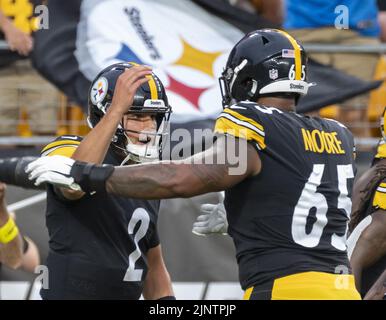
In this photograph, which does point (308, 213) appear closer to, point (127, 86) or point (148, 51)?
point (127, 86)

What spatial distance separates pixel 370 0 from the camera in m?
8.33

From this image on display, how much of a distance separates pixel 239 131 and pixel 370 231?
1.57 metres

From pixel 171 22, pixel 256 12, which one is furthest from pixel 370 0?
pixel 171 22

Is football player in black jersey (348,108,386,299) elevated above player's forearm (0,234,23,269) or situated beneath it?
elevated above

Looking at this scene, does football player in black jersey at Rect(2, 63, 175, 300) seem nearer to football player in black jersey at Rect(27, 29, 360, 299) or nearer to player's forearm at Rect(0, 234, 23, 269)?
football player in black jersey at Rect(27, 29, 360, 299)

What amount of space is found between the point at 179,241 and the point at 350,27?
2308 millimetres

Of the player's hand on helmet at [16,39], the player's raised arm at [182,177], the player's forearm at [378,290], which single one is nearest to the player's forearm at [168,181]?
the player's raised arm at [182,177]

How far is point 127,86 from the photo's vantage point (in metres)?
5.09

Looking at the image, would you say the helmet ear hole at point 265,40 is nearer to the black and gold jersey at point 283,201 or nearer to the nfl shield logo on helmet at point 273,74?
the nfl shield logo on helmet at point 273,74

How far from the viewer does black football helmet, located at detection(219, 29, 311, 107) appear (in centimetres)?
468

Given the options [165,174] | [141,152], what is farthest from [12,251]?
[165,174]

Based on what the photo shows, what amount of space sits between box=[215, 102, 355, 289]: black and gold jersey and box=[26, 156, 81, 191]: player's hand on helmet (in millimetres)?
690

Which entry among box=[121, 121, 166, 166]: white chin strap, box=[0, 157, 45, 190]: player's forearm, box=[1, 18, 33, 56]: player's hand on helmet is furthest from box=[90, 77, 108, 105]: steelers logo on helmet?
box=[1, 18, 33, 56]: player's hand on helmet

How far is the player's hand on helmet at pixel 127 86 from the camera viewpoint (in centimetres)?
500
